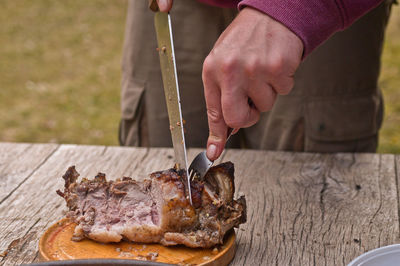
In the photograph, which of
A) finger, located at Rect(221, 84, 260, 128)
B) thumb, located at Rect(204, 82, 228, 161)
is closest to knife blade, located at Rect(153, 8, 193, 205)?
thumb, located at Rect(204, 82, 228, 161)

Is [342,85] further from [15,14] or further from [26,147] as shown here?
[15,14]

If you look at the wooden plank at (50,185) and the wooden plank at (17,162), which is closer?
the wooden plank at (50,185)

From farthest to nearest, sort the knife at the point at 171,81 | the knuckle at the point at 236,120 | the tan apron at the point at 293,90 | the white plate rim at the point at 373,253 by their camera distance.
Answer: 1. the tan apron at the point at 293,90
2. the knife at the point at 171,81
3. the knuckle at the point at 236,120
4. the white plate rim at the point at 373,253

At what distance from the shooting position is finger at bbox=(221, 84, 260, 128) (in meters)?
2.02

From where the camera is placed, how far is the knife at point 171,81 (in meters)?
2.17

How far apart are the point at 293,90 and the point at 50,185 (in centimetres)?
166

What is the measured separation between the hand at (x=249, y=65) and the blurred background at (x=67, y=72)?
458cm

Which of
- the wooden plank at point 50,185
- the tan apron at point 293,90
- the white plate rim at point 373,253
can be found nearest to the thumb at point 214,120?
the white plate rim at point 373,253

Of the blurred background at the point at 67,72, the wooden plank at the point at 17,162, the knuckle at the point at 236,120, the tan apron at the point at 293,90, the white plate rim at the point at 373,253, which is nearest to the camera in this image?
the white plate rim at the point at 373,253

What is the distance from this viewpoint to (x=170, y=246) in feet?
6.97

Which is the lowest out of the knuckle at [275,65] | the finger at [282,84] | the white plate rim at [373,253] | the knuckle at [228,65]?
the white plate rim at [373,253]

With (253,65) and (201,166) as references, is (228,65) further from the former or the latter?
(201,166)

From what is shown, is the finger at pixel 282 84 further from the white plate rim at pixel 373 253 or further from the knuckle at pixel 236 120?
the white plate rim at pixel 373 253

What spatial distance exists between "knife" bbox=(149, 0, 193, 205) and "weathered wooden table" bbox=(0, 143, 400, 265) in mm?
410
